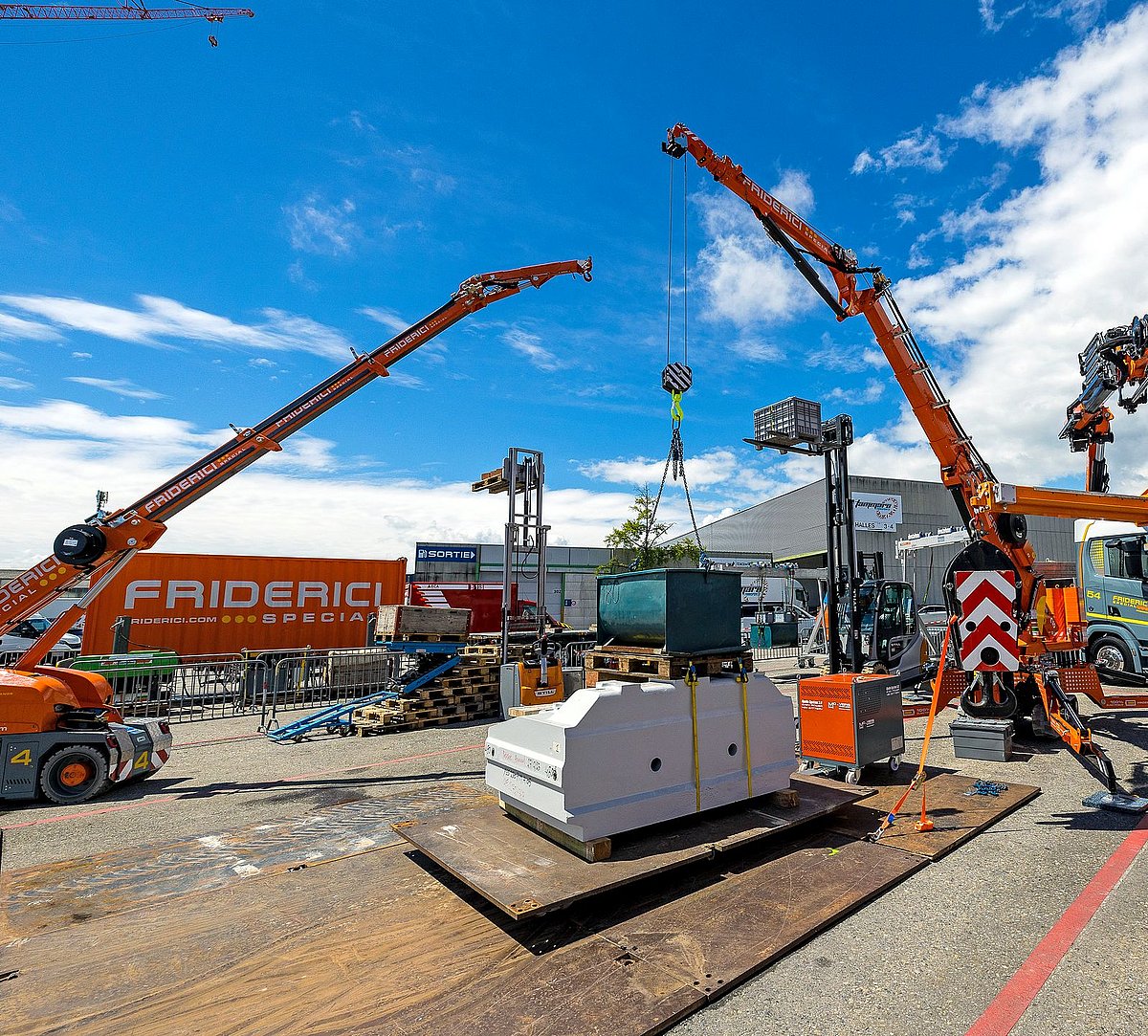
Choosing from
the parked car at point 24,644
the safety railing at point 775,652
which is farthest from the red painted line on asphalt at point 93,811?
the safety railing at point 775,652

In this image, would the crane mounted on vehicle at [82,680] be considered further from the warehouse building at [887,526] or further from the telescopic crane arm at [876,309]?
the warehouse building at [887,526]

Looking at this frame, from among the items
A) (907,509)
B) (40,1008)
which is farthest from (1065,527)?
(40,1008)

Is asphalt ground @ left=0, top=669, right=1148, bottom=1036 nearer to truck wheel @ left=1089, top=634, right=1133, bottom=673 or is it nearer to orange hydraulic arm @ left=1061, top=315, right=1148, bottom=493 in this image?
orange hydraulic arm @ left=1061, top=315, right=1148, bottom=493

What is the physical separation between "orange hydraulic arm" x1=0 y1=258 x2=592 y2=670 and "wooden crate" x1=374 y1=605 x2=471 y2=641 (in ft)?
12.8

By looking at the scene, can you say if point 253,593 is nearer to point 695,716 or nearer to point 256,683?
point 256,683

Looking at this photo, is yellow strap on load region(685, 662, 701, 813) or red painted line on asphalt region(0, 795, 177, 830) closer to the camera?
yellow strap on load region(685, 662, 701, 813)

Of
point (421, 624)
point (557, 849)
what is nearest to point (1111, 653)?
point (421, 624)

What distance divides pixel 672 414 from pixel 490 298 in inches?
156

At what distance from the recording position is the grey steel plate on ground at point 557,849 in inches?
151

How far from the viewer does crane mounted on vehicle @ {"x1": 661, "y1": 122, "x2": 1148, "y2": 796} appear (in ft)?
22.6

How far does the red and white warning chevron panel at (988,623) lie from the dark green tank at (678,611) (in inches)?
124

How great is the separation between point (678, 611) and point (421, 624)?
7.56 meters

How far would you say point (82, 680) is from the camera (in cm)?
753

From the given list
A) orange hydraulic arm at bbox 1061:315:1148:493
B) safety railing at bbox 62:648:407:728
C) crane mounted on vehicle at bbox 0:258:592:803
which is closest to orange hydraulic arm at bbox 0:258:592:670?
crane mounted on vehicle at bbox 0:258:592:803
